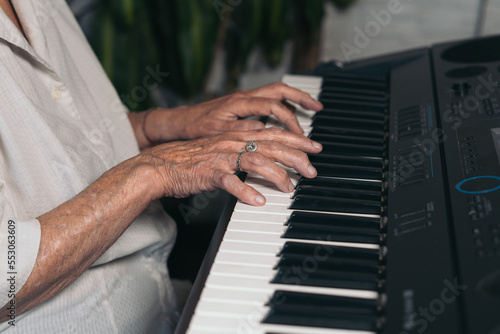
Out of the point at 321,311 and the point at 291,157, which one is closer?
the point at 321,311

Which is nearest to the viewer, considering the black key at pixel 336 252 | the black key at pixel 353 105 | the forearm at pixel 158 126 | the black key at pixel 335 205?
the black key at pixel 336 252

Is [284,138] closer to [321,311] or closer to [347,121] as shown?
[347,121]

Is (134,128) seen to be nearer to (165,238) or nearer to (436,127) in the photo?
(165,238)

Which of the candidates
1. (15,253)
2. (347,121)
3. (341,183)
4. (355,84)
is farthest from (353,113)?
(15,253)

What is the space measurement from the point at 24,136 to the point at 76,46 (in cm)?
37

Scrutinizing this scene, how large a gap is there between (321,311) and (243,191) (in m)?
0.27

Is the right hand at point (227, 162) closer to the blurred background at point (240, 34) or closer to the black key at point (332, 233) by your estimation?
the black key at point (332, 233)

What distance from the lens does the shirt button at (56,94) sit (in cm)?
111

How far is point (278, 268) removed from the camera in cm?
80

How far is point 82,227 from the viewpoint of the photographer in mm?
906

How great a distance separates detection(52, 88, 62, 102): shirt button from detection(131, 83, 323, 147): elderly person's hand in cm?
28

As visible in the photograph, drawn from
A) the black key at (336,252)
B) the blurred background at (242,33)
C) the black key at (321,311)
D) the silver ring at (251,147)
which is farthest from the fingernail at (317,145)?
the blurred background at (242,33)

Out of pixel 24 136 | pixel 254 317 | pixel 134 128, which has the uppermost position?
pixel 134 128

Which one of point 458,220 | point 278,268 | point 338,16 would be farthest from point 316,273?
point 338,16
